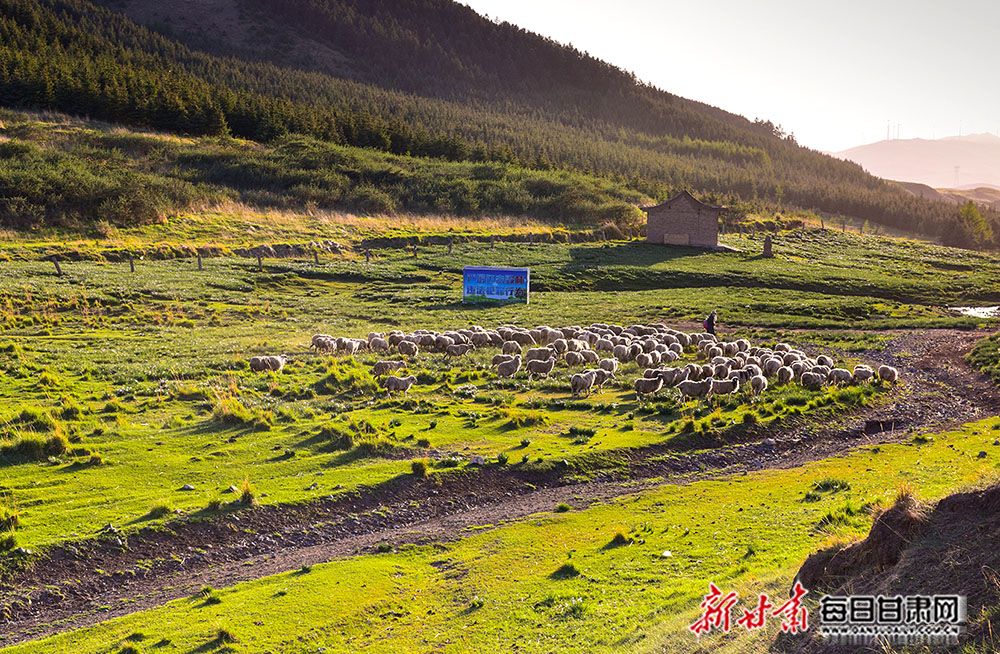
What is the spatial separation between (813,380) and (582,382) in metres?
9.05

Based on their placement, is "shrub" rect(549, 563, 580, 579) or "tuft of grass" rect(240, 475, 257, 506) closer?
"shrub" rect(549, 563, 580, 579)

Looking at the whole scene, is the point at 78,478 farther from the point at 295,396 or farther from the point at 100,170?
the point at 100,170

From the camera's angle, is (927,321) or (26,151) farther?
(26,151)

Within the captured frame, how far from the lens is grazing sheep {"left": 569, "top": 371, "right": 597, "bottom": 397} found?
89.4 ft

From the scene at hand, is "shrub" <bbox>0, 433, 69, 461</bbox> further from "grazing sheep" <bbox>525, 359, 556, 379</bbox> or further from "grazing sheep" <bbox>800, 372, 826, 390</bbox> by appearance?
"grazing sheep" <bbox>800, 372, 826, 390</bbox>

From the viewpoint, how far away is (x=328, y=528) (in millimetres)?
16297

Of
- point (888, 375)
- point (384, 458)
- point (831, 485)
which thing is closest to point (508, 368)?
point (384, 458)

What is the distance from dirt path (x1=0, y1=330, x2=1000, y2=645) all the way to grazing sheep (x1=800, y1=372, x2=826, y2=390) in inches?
114

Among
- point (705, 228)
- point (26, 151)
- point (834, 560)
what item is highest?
point (26, 151)

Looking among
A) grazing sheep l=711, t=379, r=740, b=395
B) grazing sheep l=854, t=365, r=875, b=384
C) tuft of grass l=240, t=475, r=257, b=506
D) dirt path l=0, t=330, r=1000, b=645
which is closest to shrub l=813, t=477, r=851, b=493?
dirt path l=0, t=330, r=1000, b=645

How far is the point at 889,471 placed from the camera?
18.6 metres

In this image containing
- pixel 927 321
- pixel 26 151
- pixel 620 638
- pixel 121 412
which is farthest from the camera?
pixel 26 151

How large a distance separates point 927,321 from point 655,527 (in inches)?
1593

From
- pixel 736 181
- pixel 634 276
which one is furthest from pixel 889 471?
→ pixel 736 181
